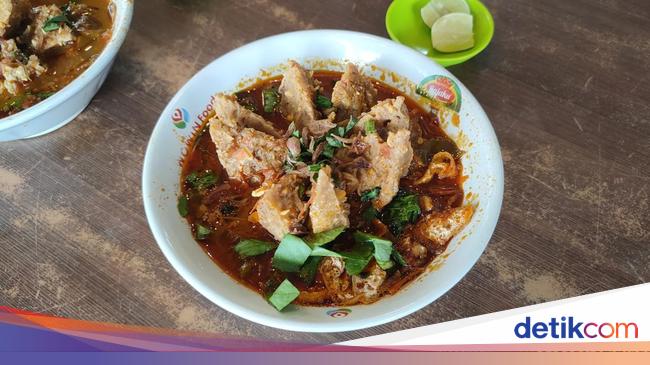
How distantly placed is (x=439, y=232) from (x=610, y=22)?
193 centimetres

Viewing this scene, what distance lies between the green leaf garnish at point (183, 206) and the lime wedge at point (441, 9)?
5.43 feet

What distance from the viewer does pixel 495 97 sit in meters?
2.72

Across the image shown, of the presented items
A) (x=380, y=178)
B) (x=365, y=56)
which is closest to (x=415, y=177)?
(x=380, y=178)

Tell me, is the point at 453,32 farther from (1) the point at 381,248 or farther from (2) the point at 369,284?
(2) the point at 369,284

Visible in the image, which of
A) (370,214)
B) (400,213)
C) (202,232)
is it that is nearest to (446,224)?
(400,213)

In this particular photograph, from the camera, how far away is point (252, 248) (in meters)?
1.97

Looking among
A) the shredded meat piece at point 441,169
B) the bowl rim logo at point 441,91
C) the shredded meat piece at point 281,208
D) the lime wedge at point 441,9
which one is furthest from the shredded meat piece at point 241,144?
the lime wedge at point 441,9

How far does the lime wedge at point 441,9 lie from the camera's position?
2.83m

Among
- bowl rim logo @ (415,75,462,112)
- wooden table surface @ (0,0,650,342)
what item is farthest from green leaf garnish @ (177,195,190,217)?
bowl rim logo @ (415,75,462,112)

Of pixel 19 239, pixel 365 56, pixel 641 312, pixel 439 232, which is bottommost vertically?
pixel 19 239

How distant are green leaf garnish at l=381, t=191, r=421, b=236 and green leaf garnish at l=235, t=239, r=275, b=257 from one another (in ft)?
1.52

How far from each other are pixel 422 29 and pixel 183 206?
167 cm

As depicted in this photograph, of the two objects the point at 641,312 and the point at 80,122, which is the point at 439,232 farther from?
the point at 80,122

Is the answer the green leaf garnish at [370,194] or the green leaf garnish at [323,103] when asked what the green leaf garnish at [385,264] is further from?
the green leaf garnish at [323,103]
